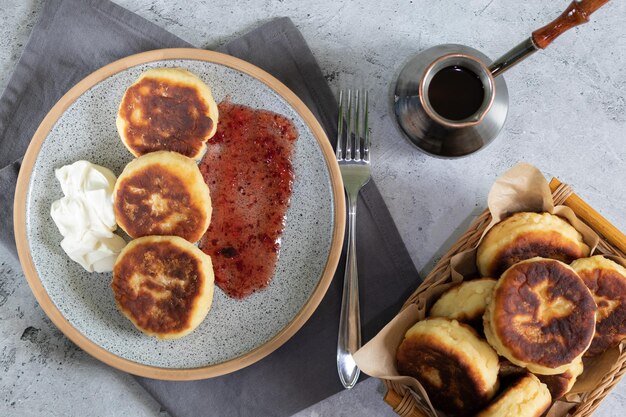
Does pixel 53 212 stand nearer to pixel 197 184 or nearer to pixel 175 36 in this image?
pixel 197 184

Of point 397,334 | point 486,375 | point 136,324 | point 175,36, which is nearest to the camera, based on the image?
point 486,375

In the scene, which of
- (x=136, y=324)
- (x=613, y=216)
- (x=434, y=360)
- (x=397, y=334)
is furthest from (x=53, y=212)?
(x=613, y=216)

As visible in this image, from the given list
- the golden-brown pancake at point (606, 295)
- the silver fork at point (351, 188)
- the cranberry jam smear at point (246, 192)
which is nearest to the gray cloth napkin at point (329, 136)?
the silver fork at point (351, 188)

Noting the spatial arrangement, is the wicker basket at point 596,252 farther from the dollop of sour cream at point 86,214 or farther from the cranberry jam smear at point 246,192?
the dollop of sour cream at point 86,214

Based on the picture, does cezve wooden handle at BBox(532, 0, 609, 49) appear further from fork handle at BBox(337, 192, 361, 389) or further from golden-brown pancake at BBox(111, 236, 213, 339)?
golden-brown pancake at BBox(111, 236, 213, 339)

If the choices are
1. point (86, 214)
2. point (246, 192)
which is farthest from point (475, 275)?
point (86, 214)

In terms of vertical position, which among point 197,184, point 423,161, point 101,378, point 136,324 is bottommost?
point 101,378
